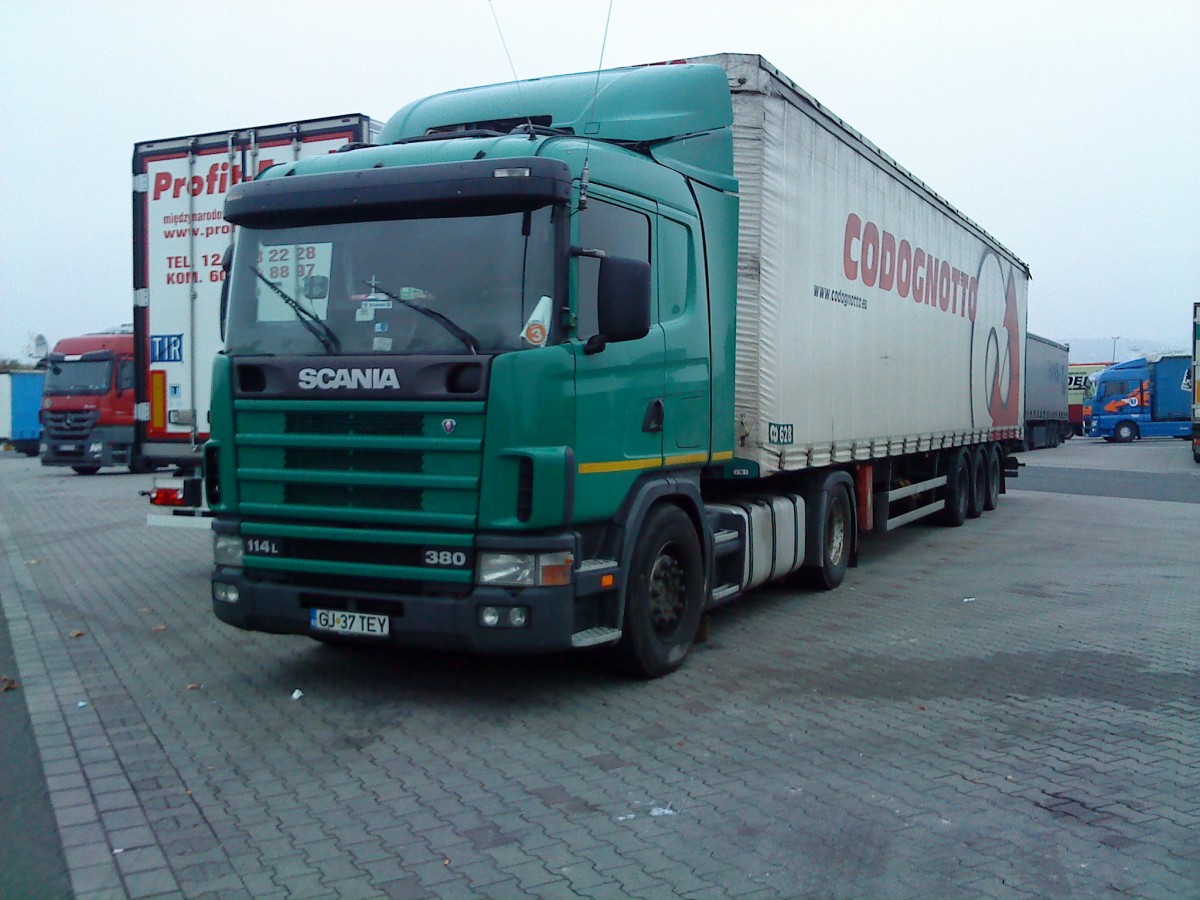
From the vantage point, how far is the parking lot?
14.0 feet

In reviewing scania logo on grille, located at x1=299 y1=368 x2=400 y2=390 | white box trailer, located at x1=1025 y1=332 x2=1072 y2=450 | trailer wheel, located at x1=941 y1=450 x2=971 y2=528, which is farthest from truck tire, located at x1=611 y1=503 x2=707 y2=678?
white box trailer, located at x1=1025 y1=332 x2=1072 y2=450

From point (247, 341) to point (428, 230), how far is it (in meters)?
1.29

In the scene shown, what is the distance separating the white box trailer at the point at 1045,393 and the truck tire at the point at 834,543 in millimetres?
27823

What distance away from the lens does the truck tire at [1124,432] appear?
4875cm

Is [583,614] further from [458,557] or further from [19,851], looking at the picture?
[19,851]

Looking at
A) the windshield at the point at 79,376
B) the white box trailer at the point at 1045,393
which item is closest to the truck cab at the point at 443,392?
the windshield at the point at 79,376

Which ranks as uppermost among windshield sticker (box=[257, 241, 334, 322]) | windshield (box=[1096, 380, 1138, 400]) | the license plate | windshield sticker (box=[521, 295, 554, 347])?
windshield (box=[1096, 380, 1138, 400])

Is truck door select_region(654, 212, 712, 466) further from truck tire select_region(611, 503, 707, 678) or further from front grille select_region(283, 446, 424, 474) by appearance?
front grille select_region(283, 446, 424, 474)

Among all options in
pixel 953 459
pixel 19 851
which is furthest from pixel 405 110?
pixel 953 459

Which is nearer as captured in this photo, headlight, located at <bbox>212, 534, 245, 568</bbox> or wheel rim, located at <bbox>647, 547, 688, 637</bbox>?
headlight, located at <bbox>212, 534, 245, 568</bbox>

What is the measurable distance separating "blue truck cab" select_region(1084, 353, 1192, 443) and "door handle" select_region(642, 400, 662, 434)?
4503 cm

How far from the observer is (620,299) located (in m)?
6.02

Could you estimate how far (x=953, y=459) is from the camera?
624 inches

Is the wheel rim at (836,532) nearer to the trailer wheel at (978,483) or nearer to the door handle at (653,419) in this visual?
the door handle at (653,419)
